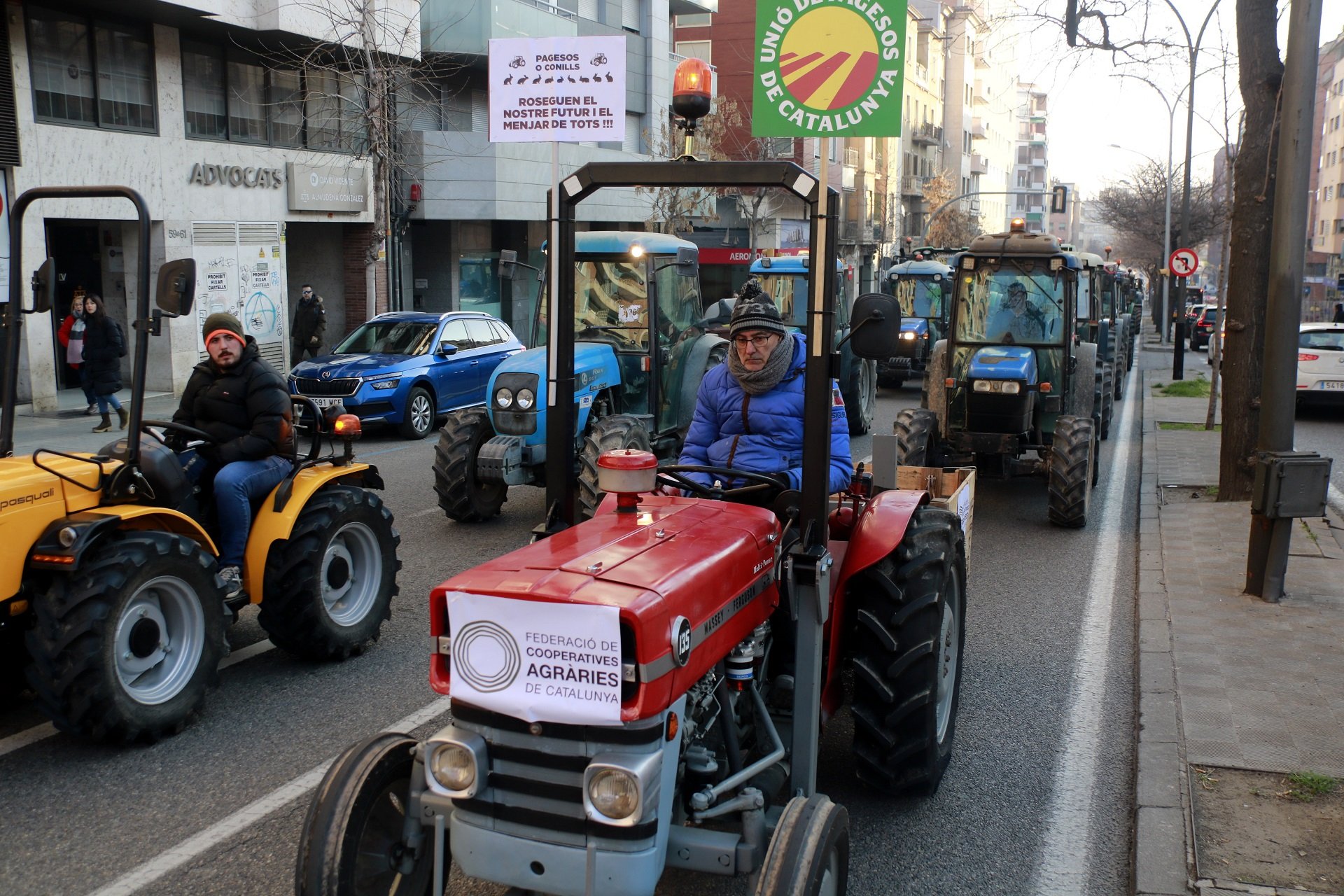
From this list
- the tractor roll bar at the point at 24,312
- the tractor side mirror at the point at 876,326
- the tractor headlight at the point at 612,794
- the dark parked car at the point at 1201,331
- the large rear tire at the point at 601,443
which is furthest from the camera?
the dark parked car at the point at 1201,331

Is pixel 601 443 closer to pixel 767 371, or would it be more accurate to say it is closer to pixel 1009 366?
pixel 1009 366

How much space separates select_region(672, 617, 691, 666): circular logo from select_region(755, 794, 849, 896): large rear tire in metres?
0.54

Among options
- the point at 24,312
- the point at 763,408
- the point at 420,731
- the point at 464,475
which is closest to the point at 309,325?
the point at 464,475

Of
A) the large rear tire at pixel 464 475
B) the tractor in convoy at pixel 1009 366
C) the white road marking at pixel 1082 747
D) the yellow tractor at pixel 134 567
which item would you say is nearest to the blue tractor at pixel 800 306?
the tractor in convoy at pixel 1009 366

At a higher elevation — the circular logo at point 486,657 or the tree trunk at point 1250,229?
the tree trunk at point 1250,229

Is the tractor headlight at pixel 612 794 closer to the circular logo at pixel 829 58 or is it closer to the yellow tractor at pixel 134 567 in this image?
the yellow tractor at pixel 134 567

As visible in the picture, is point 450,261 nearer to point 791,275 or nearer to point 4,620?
point 791,275

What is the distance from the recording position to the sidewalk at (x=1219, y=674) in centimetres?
460

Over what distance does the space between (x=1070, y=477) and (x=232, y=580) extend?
697 cm

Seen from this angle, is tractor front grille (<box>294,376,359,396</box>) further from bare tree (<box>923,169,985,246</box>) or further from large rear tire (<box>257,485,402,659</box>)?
bare tree (<box>923,169,985,246</box>)

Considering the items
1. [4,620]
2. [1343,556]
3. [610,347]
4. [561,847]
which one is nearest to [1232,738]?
[561,847]

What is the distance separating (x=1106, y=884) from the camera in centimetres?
434

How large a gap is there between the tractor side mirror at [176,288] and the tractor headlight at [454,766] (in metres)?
2.66

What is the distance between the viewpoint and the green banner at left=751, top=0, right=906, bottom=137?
9.38 metres
